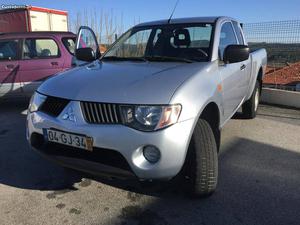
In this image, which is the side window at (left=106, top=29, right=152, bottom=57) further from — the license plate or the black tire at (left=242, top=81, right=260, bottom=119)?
the black tire at (left=242, top=81, right=260, bottom=119)

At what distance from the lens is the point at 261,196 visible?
329cm

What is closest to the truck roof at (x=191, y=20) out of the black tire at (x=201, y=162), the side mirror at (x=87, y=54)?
the side mirror at (x=87, y=54)

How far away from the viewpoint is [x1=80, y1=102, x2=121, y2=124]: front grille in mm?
2762

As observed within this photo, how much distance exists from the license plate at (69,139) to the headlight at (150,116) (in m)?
0.36

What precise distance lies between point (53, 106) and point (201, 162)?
1.38m

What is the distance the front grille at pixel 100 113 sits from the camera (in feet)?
9.06

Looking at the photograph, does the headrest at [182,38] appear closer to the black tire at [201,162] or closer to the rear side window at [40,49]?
the black tire at [201,162]

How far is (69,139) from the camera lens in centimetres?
292

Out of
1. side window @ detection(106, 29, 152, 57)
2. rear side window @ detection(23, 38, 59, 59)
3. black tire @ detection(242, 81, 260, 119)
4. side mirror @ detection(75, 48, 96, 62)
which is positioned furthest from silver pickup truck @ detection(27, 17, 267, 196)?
rear side window @ detection(23, 38, 59, 59)

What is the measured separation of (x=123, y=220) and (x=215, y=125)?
1339mm

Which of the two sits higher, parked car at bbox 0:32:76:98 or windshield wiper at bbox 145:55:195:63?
windshield wiper at bbox 145:55:195:63

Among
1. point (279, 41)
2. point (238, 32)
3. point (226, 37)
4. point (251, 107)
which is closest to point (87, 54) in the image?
point (226, 37)

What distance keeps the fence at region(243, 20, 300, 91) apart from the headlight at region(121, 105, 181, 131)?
584 centimetres

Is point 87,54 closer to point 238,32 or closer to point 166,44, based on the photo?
point 166,44
